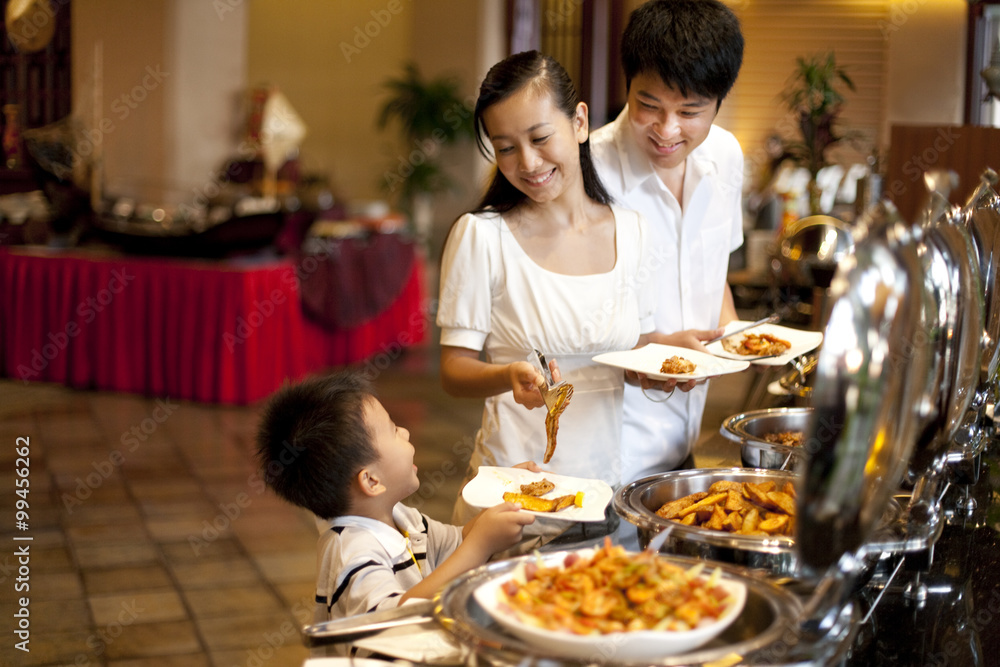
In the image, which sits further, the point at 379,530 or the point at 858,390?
the point at 379,530

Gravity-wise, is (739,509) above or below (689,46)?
below

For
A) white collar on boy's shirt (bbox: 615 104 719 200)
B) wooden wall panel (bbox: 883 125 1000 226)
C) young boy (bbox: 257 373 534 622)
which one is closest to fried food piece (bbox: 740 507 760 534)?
young boy (bbox: 257 373 534 622)

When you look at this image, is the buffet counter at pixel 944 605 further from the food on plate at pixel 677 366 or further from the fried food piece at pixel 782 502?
the food on plate at pixel 677 366

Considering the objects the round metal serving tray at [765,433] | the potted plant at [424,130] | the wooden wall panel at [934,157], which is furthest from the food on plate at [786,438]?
→ the potted plant at [424,130]

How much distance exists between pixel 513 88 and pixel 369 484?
66 cm

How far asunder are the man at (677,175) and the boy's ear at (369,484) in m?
0.55

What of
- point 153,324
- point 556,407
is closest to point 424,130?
point 153,324

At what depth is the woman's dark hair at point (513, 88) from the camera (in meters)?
1.56

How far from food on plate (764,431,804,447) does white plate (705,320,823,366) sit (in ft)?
0.40

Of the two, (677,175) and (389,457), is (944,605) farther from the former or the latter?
(677,175)

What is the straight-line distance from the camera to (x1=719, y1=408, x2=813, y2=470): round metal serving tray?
1.51m

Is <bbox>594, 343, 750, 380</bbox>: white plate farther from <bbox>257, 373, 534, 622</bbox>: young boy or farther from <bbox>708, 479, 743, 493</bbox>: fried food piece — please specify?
<bbox>257, 373, 534, 622</bbox>: young boy

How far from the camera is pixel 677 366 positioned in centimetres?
163

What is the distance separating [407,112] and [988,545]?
881cm
